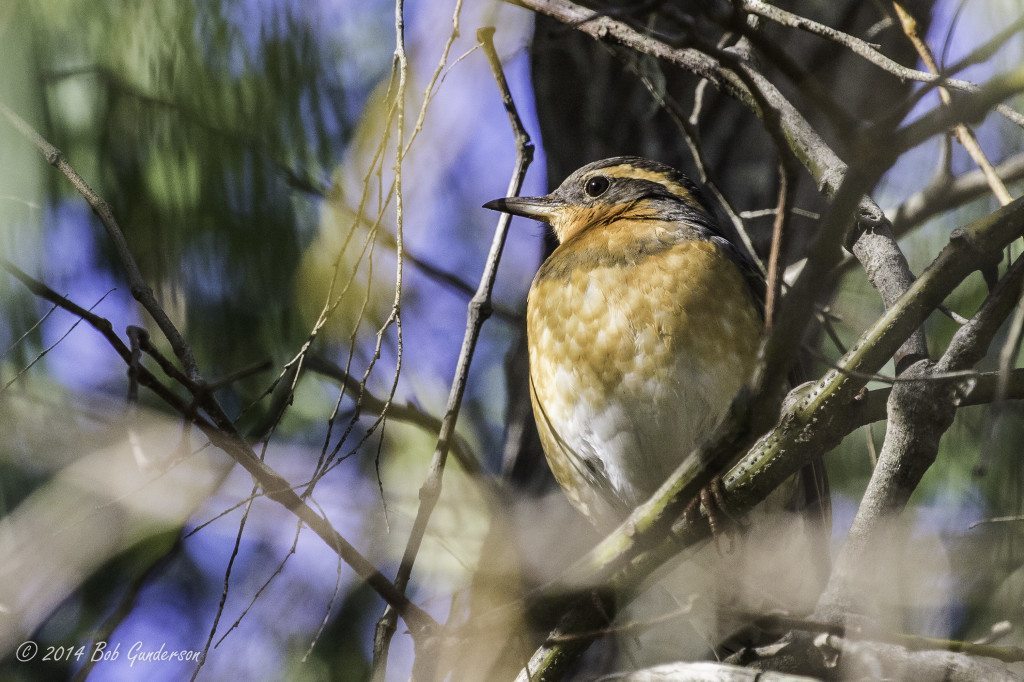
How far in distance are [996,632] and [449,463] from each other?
5.88 feet

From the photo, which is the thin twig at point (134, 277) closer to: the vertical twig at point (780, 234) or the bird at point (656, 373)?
the vertical twig at point (780, 234)

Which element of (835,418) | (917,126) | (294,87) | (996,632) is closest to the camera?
(917,126)

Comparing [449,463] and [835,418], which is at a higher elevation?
[449,463]

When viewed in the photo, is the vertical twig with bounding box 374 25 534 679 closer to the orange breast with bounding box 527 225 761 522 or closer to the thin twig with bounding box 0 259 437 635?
the thin twig with bounding box 0 259 437 635

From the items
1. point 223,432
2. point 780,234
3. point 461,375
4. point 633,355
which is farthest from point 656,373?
point 223,432

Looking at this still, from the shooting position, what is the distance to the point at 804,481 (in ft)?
9.29

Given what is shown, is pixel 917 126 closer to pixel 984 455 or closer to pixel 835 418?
pixel 984 455

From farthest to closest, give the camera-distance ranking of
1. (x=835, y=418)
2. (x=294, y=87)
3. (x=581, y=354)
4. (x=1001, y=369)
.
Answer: (x=294, y=87)
(x=581, y=354)
(x=835, y=418)
(x=1001, y=369)

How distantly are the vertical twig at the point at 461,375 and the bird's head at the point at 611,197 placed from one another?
394mm

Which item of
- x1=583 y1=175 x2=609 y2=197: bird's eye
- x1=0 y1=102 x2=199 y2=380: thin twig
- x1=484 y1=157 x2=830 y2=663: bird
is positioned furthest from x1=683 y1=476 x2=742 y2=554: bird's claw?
x1=583 y1=175 x2=609 y2=197: bird's eye

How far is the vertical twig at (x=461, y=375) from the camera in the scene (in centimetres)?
201

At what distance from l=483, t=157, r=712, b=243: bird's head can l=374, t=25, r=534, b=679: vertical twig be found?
1.29 ft

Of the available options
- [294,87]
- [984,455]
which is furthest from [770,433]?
[294,87]

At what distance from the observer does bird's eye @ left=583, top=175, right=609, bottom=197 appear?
3230 mm
